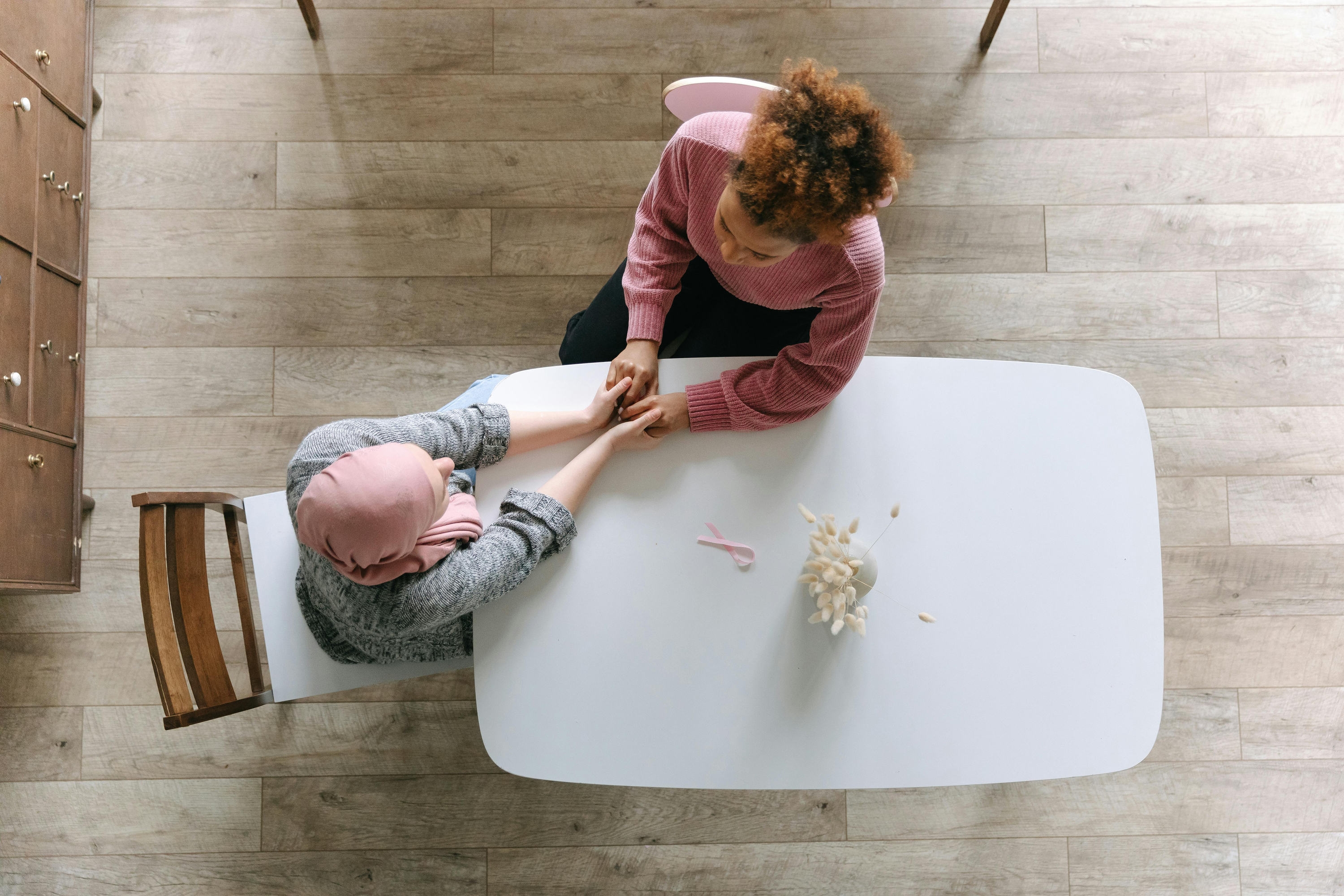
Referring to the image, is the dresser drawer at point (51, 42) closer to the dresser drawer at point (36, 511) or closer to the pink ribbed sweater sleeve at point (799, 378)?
the dresser drawer at point (36, 511)

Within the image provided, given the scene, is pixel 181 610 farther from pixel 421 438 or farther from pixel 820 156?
pixel 820 156

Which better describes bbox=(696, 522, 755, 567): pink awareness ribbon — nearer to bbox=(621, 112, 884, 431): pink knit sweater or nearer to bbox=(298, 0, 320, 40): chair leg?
bbox=(621, 112, 884, 431): pink knit sweater

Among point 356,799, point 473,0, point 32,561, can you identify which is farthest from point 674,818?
point 473,0

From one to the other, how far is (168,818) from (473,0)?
1941 mm

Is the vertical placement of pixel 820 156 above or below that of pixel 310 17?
above

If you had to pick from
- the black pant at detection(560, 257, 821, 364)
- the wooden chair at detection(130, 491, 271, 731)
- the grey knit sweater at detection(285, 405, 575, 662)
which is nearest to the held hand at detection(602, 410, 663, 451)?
the grey knit sweater at detection(285, 405, 575, 662)

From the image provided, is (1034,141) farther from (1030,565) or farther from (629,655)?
(629,655)

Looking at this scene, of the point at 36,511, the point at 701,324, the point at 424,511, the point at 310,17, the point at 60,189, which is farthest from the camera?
the point at 310,17

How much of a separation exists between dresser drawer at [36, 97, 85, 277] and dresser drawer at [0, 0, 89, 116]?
0.17 ft

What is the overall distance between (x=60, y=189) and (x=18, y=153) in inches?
5.4

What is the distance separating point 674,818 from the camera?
1.71 m

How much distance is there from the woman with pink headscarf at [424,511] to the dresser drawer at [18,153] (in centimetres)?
91

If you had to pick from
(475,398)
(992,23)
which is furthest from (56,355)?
(992,23)

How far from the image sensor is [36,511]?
4.88ft
